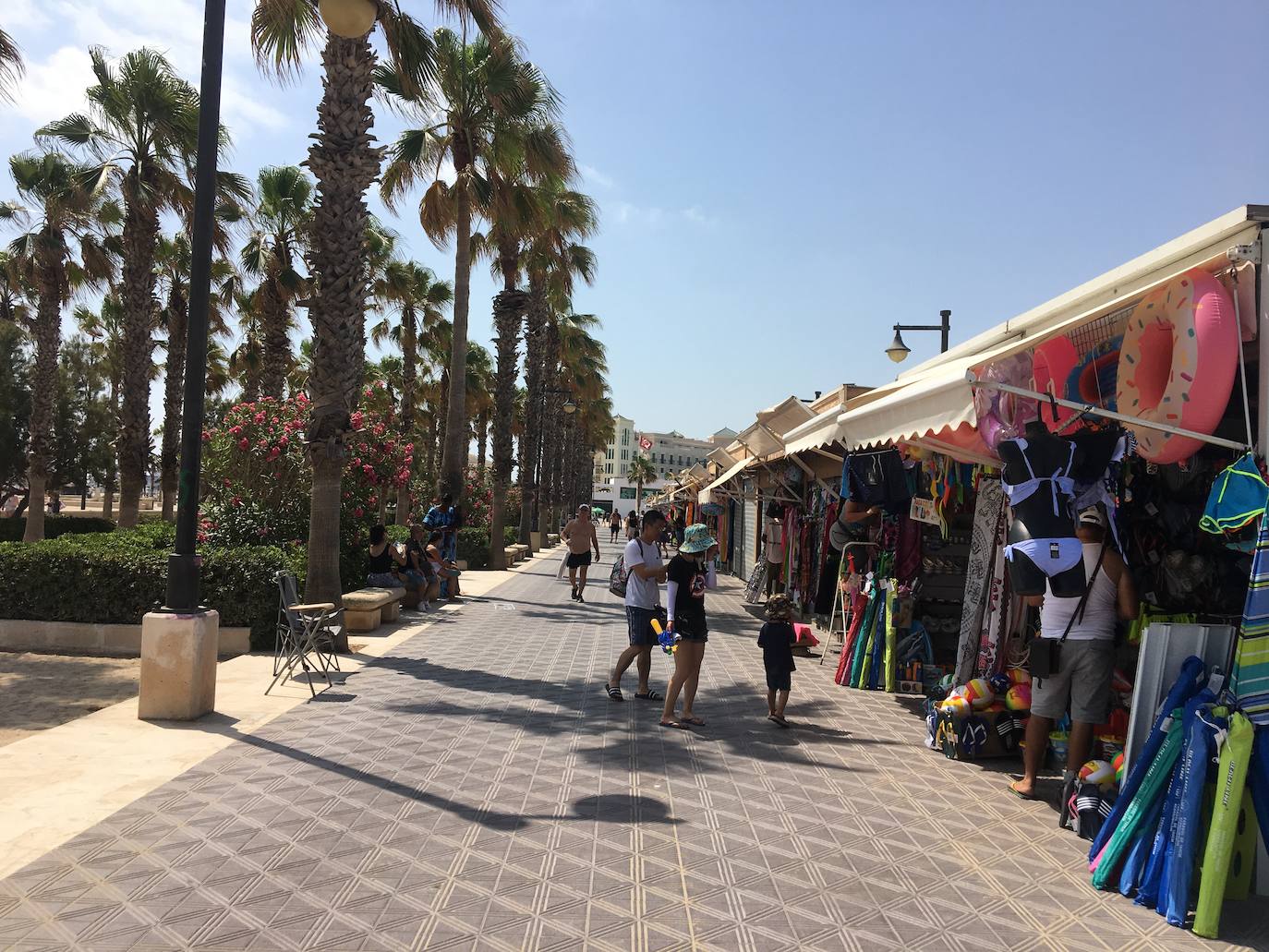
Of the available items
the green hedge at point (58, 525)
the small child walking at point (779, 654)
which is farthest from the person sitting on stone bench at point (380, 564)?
the green hedge at point (58, 525)

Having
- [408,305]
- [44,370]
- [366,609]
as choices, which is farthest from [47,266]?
[366,609]

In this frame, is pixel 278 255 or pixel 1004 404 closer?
pixel 1004 404

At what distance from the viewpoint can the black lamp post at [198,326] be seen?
6.46 meters

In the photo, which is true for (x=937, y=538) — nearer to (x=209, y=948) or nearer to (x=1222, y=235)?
(x=1222, y=235)

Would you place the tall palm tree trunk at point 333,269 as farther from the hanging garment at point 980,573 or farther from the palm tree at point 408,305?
the palm tree at point 408,305

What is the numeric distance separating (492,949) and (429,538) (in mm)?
12272

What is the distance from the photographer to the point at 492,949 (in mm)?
3195

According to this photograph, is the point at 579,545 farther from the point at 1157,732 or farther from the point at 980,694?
the point at 1157,732

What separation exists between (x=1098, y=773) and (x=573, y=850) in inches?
110

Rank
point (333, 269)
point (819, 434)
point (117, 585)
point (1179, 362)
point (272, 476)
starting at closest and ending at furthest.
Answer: point (1179, 362)
point (819, 434)
point (117, 585)
point (333, 269)
point (272, 476)

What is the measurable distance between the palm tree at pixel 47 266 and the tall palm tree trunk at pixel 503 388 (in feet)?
32.0

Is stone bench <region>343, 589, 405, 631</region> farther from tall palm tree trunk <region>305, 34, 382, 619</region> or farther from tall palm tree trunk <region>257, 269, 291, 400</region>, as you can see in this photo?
tall palm tree trunk <region>257, 269, 291, 400</region>

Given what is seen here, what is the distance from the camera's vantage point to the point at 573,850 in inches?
164

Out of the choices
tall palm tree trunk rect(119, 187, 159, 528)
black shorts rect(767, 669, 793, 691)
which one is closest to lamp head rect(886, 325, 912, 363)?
Result: black shorts rect(767, 669, 793, 691)
